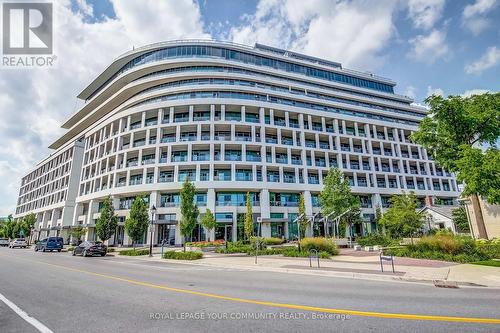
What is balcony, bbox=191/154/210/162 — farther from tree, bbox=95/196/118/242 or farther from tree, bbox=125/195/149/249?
tree, bbox=95/196/118/242

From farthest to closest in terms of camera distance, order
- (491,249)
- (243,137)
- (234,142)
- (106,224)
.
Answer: (243,137) → (234,142) → (106,224) → (491,249)

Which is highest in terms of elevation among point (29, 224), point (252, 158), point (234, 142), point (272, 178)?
point (234, 142)

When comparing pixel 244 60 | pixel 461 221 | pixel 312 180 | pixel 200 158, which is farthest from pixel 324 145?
pixel 244 60

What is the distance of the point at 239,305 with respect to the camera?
21.9 feet

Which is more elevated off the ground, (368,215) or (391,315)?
(368,215)

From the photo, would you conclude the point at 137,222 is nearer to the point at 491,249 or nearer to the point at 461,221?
the point at 491,249

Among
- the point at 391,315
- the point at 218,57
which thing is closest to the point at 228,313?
the point at 391,315

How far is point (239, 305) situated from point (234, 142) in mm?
34605

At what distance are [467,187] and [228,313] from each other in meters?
24.2

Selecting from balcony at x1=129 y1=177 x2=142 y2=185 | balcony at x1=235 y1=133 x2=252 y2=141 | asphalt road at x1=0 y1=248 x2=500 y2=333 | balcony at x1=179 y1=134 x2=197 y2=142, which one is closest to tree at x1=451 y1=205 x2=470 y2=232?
balcony at x1=235 y1=133 x2=252 y2=141

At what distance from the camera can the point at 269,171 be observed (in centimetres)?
4369

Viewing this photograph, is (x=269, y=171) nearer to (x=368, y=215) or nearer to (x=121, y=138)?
(x=368, y=215)

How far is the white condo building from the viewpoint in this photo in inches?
1571

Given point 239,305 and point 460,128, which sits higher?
point 460,128
